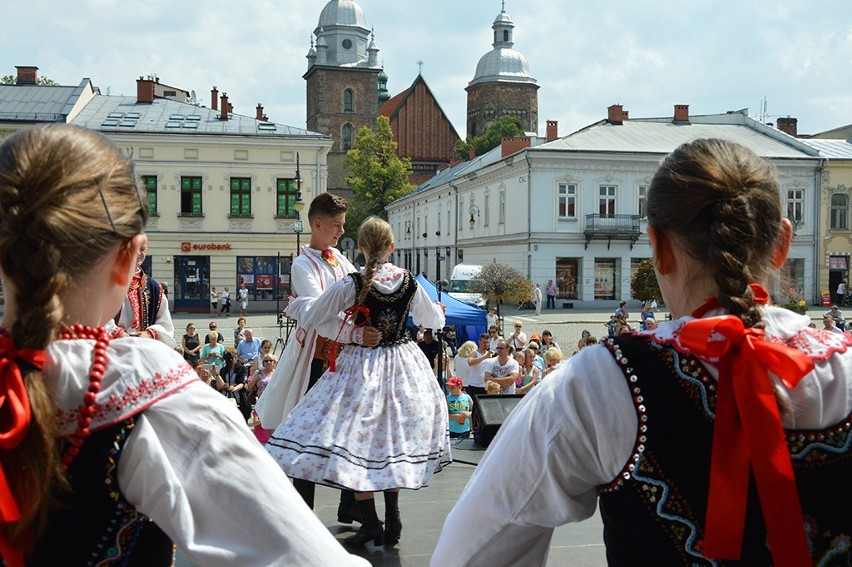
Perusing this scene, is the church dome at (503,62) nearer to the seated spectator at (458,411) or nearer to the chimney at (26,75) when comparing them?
the chimney at (26,75)

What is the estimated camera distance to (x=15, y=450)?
4.40ft

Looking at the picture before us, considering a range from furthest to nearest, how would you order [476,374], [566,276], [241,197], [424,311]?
[566,276]
[241,197]
[476,374]
[424,311]

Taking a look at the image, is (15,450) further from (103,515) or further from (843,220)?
(843,220)

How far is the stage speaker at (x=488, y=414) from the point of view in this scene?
8.17 meters

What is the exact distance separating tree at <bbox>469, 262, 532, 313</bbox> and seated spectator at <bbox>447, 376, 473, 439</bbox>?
17.3m

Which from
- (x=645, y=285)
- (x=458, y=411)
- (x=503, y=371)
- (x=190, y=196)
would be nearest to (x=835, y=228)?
(x=645, y=285)

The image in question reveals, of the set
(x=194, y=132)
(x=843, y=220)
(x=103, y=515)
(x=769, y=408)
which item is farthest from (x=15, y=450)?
(x=843, y=220)

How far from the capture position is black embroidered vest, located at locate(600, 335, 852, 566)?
163cm

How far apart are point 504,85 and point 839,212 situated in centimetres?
4124

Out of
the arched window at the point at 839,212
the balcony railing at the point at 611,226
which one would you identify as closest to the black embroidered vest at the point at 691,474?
the balcony railing at the point at 611,226

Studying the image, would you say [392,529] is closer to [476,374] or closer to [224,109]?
[476,374]

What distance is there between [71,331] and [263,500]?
430 millimetres

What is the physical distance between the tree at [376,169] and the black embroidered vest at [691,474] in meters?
59.8

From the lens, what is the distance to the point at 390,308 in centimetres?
530
